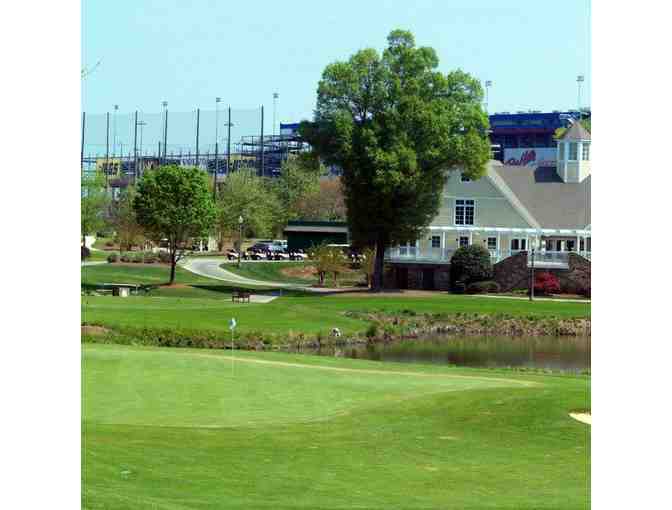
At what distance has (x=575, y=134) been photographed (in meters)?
40.3

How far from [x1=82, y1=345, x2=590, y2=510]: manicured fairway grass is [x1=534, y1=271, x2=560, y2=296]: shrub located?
20.7 metres

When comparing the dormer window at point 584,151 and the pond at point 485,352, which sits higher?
the dormer window at point 584,151

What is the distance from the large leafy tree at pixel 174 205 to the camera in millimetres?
32875

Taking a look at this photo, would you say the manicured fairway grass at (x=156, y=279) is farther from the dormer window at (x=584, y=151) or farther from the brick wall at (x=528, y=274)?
the dormer window at (x=584, y=151)

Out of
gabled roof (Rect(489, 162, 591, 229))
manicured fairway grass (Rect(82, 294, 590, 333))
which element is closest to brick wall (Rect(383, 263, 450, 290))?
manicured fairway grass (Rect(82, 294, 590, 333))

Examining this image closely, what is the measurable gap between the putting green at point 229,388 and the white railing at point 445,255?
21.0 m

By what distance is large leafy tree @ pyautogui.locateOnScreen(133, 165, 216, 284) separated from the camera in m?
32.9

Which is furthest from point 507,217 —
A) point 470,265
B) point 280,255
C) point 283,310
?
point 283,310

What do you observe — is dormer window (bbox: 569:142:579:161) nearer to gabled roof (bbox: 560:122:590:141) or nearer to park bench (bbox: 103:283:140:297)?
gabled roof (bbox: 560:122:590:141)

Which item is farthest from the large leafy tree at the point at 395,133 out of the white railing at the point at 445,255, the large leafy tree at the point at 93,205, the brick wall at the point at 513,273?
the large leafy tree at the point at 93,205
